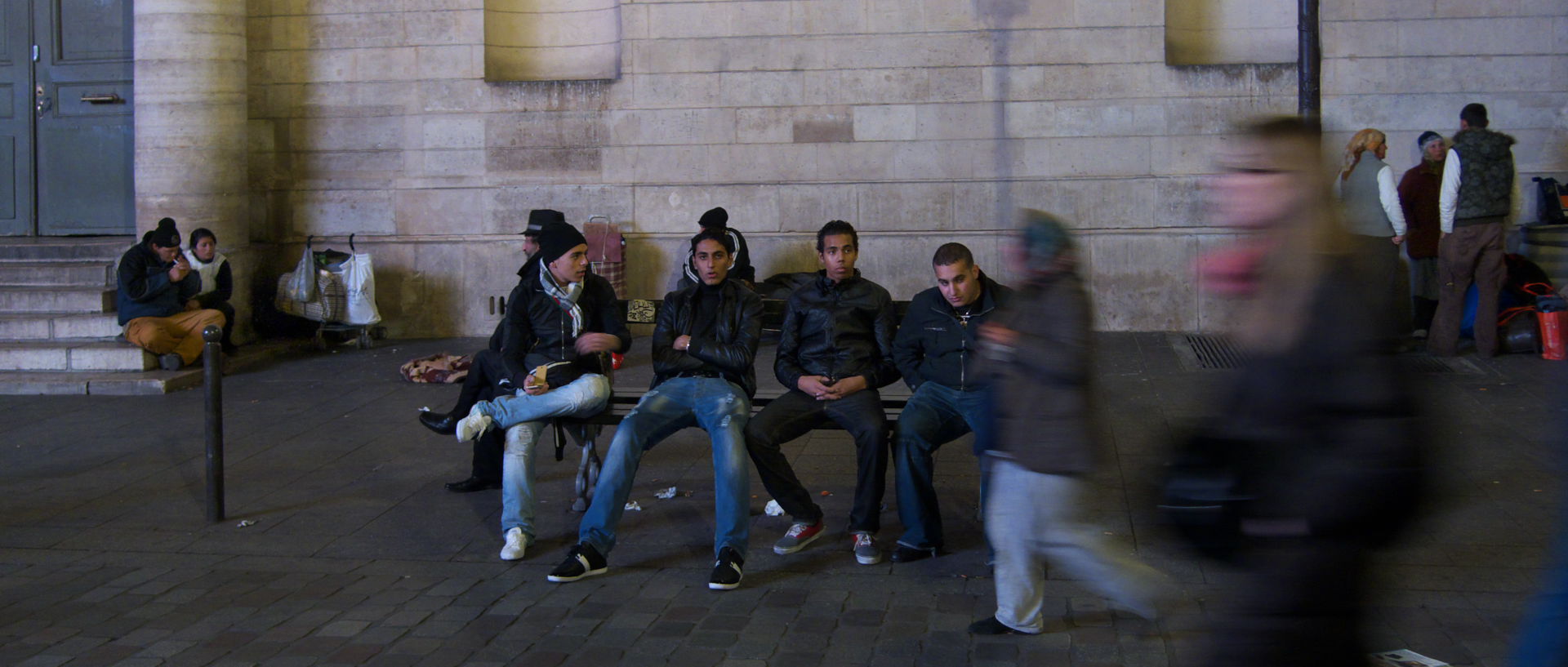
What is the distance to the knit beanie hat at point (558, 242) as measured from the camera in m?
6.61

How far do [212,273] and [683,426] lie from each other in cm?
696

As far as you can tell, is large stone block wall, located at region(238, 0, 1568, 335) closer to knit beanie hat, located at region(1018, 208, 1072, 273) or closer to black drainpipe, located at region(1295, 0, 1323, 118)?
black drainpipe, located at region(1295, 0, 1323, 118)

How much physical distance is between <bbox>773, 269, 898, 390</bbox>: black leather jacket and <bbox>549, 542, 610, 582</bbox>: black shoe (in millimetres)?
1253

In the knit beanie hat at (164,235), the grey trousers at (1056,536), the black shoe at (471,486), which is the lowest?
the black shoe at (471,486)

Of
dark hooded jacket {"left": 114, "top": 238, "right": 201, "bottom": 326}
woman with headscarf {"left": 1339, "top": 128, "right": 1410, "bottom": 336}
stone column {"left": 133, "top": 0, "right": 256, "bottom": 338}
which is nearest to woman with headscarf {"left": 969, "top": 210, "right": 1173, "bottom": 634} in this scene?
woman with headscarf {"left": 1339, "top": 128, "right": 1410, "bottom": 336}

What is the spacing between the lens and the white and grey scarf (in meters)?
6.68

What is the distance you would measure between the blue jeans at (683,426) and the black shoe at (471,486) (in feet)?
4.23

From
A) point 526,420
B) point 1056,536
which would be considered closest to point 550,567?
point 526,420

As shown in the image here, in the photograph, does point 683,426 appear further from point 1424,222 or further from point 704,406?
point 1424,222

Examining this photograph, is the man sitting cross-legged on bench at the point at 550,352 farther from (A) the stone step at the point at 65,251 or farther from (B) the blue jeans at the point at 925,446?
(A) the stone step at the point at 65,251

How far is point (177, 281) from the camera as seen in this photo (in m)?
11.1

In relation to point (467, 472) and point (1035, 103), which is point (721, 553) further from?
point (1035, 103)

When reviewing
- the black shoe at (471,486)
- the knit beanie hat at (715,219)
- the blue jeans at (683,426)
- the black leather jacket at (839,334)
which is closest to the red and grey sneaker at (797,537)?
the blue jeans at (683,426)

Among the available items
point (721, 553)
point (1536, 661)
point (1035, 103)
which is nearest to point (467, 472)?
point (721, 553)
